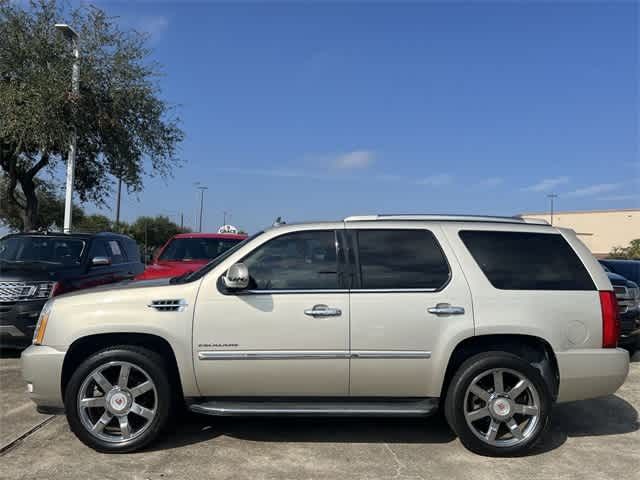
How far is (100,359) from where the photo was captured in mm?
4254

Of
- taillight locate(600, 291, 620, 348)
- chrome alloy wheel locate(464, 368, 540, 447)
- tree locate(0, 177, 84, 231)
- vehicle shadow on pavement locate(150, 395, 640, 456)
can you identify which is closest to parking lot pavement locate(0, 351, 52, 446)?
vehicle shadow on pavement locate(150, 395, 640, 456)

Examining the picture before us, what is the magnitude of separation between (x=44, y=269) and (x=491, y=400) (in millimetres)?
6291

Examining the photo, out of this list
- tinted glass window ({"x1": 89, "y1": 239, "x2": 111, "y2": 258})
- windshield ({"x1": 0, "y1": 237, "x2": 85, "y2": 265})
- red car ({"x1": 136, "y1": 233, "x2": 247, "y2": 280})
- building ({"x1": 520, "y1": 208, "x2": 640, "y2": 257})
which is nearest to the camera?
windshield ({"x1": 0, "y1": 237, "x2": 85, "y2": 265})

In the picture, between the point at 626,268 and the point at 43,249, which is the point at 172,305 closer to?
the point at 43,249

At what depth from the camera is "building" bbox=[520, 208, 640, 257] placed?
67.4 metres

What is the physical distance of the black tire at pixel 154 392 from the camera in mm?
4230

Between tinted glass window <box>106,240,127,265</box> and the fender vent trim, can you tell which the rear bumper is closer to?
the fender vent trim

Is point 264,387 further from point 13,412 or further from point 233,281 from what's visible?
point 13,412

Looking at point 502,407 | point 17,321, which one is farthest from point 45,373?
point 502,407

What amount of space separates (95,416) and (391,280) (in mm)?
2601

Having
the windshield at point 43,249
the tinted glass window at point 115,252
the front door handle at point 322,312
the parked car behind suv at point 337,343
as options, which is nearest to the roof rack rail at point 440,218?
the parked car behind suv at point 337,343

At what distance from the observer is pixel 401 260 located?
4453 millimetres

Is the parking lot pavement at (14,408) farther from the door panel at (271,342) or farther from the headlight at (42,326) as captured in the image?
the door panel at (271,342)

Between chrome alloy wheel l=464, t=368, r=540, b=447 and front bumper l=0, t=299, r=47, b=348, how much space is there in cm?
558
